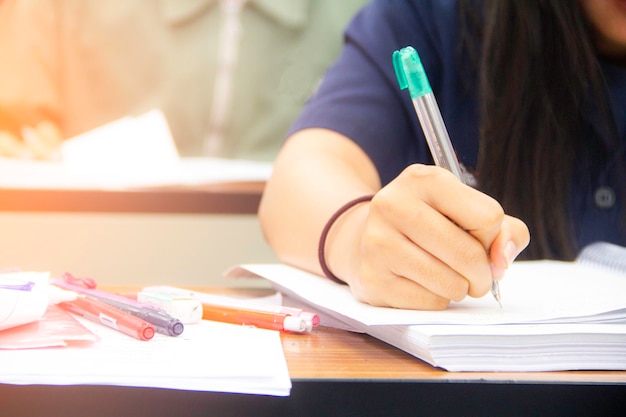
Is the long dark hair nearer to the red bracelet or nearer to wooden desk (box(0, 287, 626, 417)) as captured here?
the red bracelet

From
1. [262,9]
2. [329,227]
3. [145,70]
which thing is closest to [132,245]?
[145,70]

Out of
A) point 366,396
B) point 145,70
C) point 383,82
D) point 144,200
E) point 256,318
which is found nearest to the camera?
point 366,396

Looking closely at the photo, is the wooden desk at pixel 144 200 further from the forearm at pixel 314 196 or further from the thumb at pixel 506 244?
the thumb at pixel 506 244

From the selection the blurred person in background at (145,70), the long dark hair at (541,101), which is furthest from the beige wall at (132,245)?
the long dark hair at (541,101)

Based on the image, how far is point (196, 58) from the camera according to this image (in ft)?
4.21

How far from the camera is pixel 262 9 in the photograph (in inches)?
52.0

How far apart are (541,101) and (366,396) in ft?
1.34

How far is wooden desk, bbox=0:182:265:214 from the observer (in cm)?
97

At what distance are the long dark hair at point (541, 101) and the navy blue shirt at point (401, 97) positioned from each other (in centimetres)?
3

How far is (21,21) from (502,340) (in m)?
1.16

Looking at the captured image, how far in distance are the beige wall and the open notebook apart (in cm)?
57

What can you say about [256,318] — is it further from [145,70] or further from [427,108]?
[145,70]

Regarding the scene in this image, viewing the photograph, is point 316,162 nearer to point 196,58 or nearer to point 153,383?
point 153,383

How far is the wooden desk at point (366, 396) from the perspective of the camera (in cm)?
28
